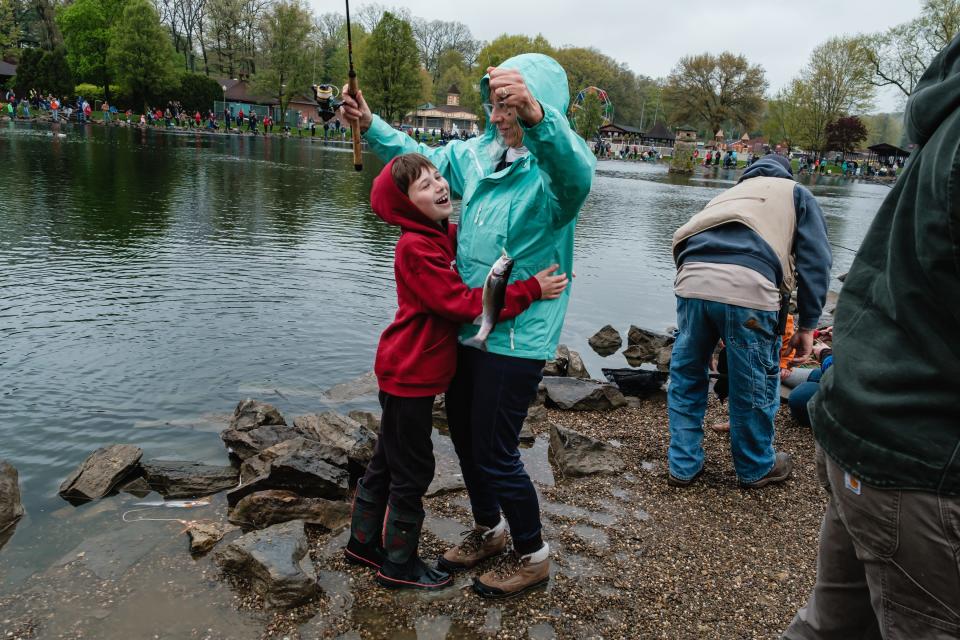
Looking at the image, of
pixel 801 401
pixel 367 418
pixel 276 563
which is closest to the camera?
pixel 276 563

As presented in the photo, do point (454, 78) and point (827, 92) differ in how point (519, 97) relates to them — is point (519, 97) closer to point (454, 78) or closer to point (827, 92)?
point (827, 92)

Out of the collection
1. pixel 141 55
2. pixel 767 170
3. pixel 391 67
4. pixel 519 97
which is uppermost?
pixel 391 67

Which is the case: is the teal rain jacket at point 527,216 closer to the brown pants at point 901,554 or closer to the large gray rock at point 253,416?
the brown pants at point 901,554

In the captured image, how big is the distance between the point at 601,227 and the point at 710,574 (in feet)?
50.9

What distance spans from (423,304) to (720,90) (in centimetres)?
9324

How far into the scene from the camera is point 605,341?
8906 mm

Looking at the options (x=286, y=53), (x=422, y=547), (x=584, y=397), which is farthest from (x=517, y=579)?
(x=286, y=53)

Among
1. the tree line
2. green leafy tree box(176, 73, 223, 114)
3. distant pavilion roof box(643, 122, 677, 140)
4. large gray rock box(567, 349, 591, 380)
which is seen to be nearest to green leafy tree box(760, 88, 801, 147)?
the tree line

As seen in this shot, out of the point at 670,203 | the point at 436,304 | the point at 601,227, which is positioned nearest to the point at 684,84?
the point at 670,203

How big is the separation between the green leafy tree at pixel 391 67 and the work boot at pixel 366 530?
6838 cm

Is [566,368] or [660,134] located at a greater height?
[660,134]

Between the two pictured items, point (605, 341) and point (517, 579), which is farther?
point (605, 341)

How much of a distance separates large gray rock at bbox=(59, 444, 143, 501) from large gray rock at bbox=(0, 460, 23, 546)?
0.28m

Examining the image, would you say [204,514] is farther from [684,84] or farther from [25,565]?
[684,84]
